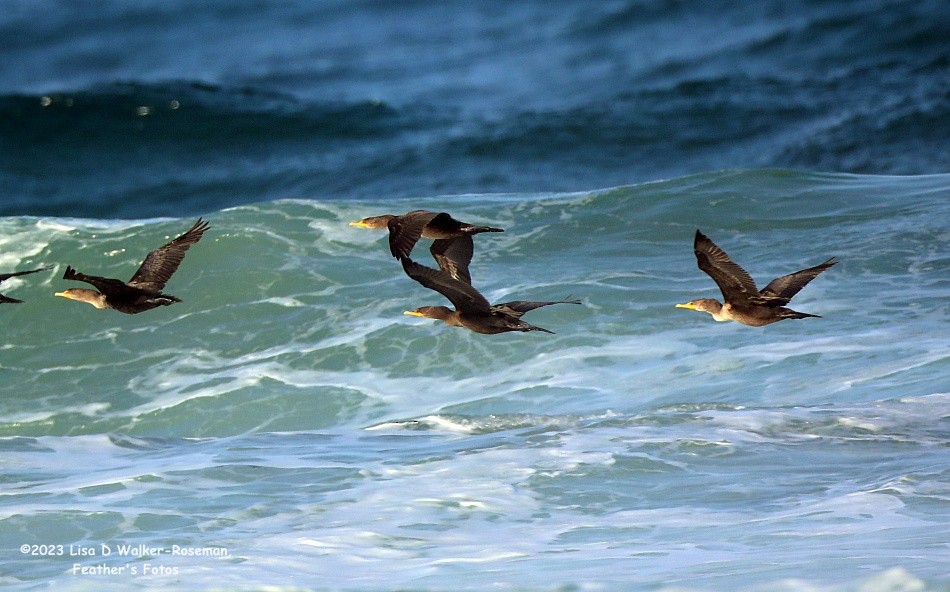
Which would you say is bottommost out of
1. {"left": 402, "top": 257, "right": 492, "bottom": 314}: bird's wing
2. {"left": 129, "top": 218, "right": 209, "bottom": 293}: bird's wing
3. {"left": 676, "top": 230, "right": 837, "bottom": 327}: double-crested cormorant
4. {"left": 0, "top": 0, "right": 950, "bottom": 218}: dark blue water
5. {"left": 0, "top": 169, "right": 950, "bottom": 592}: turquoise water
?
{"left": 0, "top": 169, "right": 950, "bottom": 592}: turquoise water

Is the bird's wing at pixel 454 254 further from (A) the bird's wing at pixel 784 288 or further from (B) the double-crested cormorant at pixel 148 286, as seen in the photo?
(A) the bird's wing at pixel 784 288

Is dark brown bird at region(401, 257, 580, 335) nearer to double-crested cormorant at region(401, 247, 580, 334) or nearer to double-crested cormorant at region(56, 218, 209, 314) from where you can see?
double-crested cormorant at region(401, 247, 580, 334)

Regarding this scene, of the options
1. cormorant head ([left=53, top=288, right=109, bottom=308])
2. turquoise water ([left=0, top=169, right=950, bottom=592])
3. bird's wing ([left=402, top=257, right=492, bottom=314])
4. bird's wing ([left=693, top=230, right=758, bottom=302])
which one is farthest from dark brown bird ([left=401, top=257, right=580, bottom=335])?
cormorant head ([left=53, top=288, right=109, bottom=308])

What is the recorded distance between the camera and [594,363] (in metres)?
12.0

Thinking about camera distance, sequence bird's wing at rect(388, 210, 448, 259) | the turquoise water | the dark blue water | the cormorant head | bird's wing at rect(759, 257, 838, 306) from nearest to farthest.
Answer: the turquoise water < bird's wing at rect(388, 210, 448, 259) < bird's wing at rect(759, 257, 838, 306) < the cormorant head < the dark blue water

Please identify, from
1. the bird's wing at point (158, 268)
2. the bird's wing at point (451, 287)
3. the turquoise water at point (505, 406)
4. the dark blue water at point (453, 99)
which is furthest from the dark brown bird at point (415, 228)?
the dark blue water at point (453, 99)

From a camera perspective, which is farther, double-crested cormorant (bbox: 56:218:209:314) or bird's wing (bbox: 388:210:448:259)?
double-crested cormorant (bbox: 56:218:209:314)

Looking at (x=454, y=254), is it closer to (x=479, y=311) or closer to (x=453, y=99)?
(x=479, y=311)

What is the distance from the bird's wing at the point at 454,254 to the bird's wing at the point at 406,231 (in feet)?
0.94

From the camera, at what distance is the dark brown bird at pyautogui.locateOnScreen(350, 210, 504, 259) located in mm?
8297

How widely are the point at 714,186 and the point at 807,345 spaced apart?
4.88 metres

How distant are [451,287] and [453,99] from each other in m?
17.6

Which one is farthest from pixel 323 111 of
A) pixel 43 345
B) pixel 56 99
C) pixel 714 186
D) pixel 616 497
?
pixel 616 497

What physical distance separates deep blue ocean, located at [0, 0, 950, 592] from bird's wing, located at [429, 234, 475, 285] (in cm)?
110
